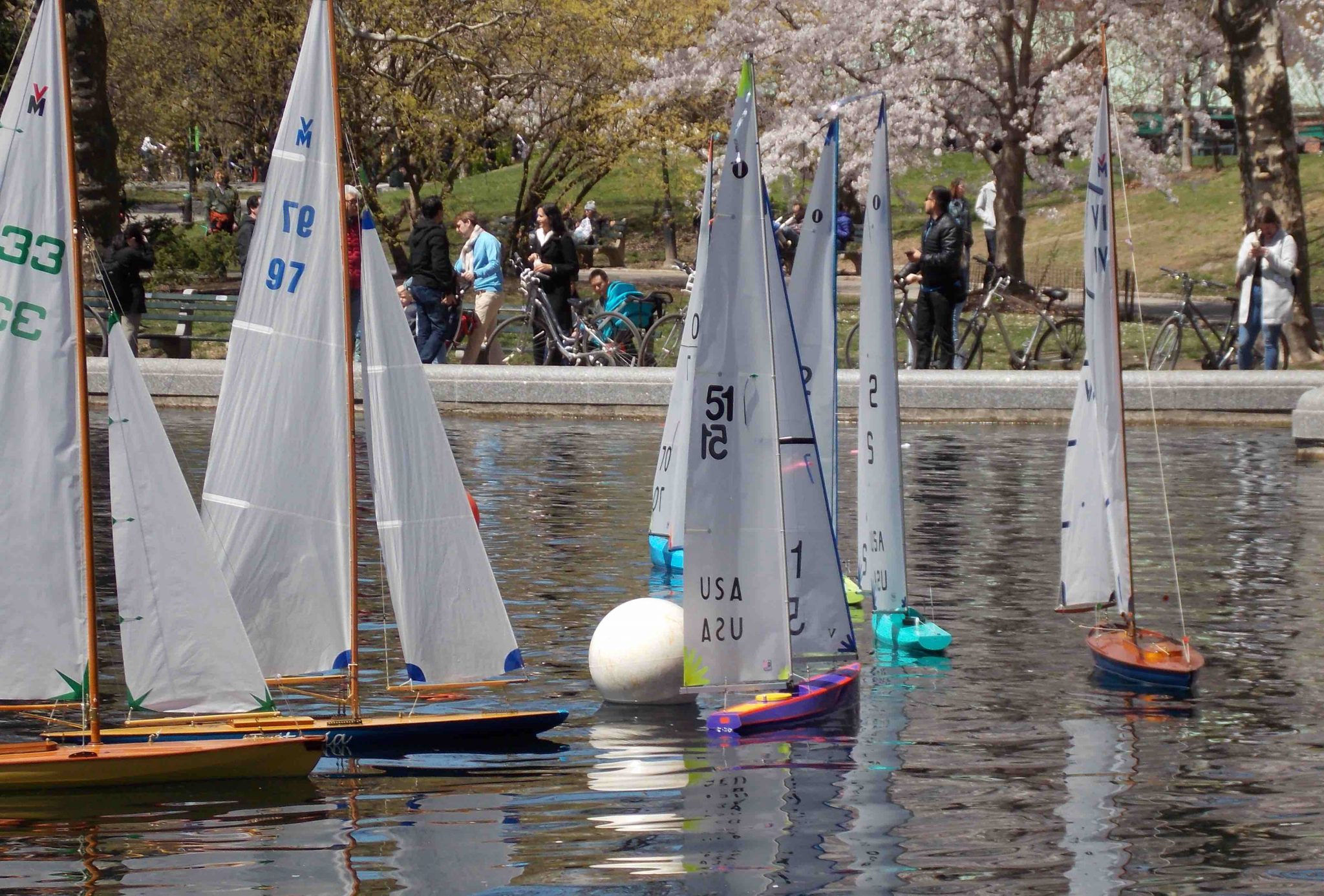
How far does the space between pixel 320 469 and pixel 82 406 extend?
987 mm

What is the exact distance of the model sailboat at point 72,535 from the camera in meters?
7.29

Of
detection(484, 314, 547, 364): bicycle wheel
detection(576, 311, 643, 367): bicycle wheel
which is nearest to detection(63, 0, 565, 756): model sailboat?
detection(576, 311, 643, 367): bicycle wheel

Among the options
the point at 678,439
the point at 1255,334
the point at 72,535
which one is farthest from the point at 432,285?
the point at 72,535

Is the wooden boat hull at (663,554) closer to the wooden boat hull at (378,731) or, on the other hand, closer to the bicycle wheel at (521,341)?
the wooden boat hull at (378,731)

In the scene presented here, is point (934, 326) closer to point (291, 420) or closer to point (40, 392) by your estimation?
point (291, 420)

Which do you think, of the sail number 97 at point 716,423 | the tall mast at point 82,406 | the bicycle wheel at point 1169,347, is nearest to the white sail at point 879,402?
the sail number 97 at point 716,423

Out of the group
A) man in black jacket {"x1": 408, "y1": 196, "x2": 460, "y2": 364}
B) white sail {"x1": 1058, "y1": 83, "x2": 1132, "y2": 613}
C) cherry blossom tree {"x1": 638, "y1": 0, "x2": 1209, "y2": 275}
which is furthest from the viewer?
cherry blossom tree {"x1": 638, "y1": 0, "x2": 1209, "y2": 275}

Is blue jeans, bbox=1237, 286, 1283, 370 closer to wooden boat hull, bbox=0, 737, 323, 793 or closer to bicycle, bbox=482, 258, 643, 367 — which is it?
bicycle, bbox=482, 258, 643, 367

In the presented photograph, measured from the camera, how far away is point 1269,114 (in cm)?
2520

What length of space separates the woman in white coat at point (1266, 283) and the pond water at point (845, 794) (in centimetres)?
1033

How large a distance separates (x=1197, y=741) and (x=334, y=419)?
3.81 meters

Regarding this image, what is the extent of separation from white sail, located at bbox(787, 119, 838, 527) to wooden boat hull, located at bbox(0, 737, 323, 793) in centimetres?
332

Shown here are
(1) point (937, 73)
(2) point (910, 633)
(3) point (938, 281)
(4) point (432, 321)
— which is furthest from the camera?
(1) point (937, 73)

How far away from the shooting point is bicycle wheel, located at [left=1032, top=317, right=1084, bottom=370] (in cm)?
2341
